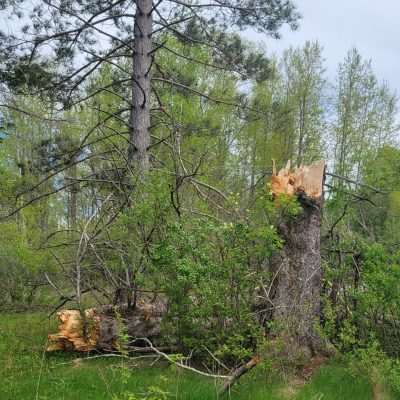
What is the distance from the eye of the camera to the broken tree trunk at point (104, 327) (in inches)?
219

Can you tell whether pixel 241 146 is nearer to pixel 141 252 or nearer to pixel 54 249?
pixel 54 249

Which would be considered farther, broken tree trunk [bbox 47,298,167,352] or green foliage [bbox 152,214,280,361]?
broken tree trunk [bbox 47,298,167,352]

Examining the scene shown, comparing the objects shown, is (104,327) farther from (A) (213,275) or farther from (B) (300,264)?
(B) (300,264)

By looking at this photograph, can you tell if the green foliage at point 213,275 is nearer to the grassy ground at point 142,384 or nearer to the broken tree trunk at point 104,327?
the grassy ground at point 142,384

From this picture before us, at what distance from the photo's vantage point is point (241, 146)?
60.4 feet

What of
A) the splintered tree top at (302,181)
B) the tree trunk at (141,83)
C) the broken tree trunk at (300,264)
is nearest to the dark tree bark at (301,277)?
the broken tree trunk at (300,264)

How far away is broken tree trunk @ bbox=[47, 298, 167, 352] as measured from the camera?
5566 mm

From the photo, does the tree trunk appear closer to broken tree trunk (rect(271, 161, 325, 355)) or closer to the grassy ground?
broken tree trunk (rect(271, 161, 325, 355))

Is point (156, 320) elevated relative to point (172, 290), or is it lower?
lower

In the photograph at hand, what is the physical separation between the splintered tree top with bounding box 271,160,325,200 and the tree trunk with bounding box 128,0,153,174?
10.3 feet

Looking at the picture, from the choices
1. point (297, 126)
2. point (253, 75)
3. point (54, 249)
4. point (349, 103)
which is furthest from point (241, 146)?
point (54, 249)

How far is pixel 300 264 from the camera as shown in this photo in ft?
16.6

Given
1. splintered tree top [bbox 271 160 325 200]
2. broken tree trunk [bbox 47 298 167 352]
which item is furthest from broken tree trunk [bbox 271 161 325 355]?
broken tree trunk [bbox 47 298 167 352]

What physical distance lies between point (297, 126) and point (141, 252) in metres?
15.8
